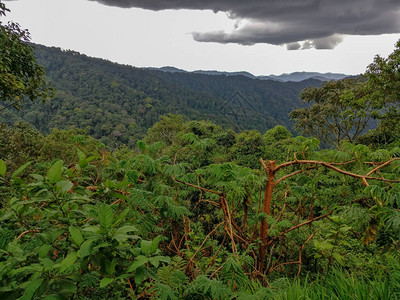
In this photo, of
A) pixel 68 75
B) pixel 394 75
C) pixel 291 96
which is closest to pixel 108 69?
pixel 68 75

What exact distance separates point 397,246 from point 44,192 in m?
2.18

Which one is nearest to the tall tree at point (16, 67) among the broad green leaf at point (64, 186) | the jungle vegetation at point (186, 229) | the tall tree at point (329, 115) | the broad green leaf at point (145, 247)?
the jungle vegetation at point (186, 229)

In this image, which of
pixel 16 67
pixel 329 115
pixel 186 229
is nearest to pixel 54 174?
pixel 186 229

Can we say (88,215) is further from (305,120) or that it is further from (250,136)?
(305,120)

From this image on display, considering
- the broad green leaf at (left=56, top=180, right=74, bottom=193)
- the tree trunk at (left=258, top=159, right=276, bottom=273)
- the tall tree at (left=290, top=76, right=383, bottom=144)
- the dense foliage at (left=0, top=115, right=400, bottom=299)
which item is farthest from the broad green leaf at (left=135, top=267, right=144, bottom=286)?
the tall tree at (left=290, top=76, right=383, bottom=144)

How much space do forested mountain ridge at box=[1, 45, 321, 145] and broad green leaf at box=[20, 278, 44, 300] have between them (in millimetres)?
48804

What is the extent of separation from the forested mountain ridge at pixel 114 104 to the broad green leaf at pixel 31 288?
1921 inches

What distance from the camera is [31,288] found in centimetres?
85

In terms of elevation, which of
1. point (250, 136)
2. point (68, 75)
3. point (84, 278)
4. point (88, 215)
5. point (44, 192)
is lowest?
point (250, 136)

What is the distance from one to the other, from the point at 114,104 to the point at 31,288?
9327cm

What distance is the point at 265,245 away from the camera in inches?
82.0

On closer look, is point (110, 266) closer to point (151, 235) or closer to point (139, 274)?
point (139, 274)

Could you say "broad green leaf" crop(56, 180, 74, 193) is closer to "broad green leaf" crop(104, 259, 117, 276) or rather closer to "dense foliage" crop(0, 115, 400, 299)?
"dense foliage" crop(0, 115, 400, 299)

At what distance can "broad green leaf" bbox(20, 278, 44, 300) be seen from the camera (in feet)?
2.74
